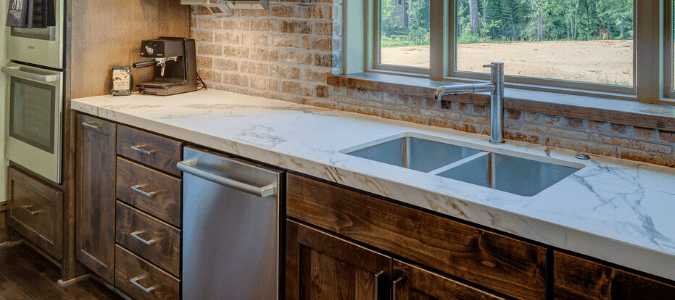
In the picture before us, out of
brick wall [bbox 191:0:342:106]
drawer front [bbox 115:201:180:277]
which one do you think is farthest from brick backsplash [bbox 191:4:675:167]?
drawer front [bbox 115:201:180:277]

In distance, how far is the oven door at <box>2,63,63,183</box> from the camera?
2660mm

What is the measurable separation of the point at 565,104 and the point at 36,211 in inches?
102

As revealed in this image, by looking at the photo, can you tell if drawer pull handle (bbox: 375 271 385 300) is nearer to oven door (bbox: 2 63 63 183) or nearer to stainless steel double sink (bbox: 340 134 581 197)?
stainless steel double sink (bbox: 340 134 581 197)

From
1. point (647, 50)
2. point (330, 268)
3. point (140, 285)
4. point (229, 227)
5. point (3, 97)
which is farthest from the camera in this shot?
point (3, 97)

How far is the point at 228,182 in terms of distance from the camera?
1859mm

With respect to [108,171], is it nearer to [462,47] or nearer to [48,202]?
[48,202]

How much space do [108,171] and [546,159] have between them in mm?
1807

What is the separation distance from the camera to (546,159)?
1756mm

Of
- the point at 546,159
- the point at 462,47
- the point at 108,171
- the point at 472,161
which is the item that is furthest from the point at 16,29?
the point at 546,159

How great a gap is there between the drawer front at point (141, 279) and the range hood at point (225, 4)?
116 centimetres

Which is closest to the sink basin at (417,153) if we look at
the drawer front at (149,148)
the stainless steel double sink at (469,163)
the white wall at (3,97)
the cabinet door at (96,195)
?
the stainless steel double sink at (469,163)

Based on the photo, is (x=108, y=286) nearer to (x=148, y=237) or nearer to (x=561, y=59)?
(x=148, y=237)

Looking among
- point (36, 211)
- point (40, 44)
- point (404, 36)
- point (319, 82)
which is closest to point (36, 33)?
point (40, 44)

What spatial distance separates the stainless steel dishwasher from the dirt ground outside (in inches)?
38.8
